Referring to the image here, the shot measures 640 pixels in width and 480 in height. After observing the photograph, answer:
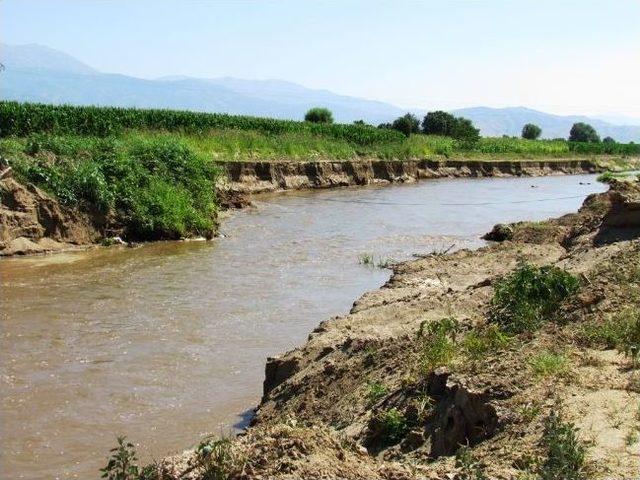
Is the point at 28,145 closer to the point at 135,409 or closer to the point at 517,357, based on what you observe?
the point at 135,409

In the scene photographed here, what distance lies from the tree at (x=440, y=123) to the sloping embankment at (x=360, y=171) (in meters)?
10.9

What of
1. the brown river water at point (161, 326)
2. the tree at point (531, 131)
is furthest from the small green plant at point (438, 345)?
the tree at point (531, 131)

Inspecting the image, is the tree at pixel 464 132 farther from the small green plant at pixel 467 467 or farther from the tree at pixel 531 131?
the small green plant at pixel 467 467

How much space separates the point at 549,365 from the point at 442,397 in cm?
84

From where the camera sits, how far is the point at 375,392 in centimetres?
624

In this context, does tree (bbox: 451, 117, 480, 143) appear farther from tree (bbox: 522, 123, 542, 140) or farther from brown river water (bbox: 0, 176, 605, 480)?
brown river water (bbox: 0, 176, 605, 480)

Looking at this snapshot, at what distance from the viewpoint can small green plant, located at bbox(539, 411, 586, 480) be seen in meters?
3.94

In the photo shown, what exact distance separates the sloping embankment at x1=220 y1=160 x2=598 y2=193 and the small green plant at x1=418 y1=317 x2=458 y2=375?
23046mm

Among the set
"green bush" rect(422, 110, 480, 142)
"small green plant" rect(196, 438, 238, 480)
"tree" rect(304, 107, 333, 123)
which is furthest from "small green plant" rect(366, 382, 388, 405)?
"green bush" rect(422, 110, 480, 142)

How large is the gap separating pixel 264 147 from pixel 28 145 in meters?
20.6

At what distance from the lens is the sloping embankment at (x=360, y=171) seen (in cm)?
3322

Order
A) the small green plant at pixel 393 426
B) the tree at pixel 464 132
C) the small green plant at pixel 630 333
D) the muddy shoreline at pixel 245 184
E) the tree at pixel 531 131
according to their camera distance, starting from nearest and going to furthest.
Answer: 1. the small green plant at pixel 393 426
2. the small green plant at pixel 630 333
3. the muddy shoreline at pixel 245 184
4. the tree at pixel 464 132
5. the tree at pixel 531 131

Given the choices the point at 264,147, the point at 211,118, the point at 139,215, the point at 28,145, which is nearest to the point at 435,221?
the point at 139,215

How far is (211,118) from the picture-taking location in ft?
127
